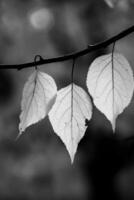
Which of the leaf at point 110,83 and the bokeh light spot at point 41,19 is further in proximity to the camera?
the bokeh light spot at point 41,19

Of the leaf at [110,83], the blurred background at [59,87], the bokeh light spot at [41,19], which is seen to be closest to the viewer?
the leaf at [110,83]

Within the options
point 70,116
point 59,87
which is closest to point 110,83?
point 70,116

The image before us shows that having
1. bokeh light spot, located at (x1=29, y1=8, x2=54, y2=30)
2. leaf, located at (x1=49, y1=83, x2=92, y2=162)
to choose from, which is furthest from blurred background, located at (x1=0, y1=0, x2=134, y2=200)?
leaf, located at (x1=49, y1=83, x2=92, y2=162)

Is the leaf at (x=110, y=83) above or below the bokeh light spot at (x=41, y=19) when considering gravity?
below

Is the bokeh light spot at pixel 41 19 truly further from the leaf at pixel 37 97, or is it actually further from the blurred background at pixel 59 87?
the leaf at pixel 37 97

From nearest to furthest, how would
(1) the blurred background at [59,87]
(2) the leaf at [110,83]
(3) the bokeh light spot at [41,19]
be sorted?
1. (2) the leaf at [110,83]
2. (1) the blurred background at [59,87]
3. (3) the bokeh light spot at [41,19]

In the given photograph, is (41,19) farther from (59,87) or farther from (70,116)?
(70,116)

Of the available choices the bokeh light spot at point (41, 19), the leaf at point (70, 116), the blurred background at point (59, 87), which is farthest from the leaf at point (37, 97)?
the bokeh light spot at point (41, 19)
